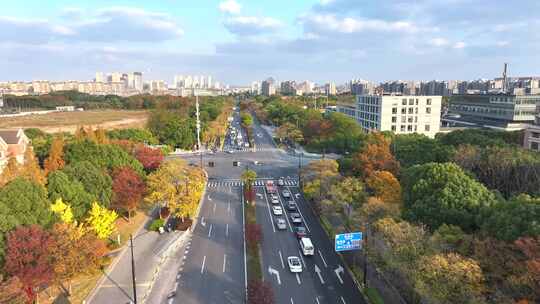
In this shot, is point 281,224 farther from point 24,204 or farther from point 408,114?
point 408,114

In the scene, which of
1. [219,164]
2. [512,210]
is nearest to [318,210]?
[512,210]

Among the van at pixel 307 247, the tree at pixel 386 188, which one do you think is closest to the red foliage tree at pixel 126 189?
the van at pixel 307 247

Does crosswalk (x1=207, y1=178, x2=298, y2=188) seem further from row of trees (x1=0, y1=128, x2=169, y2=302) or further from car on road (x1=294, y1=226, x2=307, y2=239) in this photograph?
car on road (x1=294, y1=226, x2=307, y2=239)

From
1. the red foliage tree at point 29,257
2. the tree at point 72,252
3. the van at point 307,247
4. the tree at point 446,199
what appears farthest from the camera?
the van at point 307,247

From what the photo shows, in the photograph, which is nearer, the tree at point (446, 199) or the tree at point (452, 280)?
the tree at point (452, 280)

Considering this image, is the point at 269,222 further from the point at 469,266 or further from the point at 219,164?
the point at 219,164

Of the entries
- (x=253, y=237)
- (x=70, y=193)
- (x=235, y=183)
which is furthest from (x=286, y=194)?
(x=70, y=193)

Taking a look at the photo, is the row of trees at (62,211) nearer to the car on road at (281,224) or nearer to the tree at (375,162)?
the car on road at (281,224)

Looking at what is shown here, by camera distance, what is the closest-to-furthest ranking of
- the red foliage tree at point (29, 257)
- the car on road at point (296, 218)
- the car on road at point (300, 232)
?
the red foliage tree at point (29, 257)
the car on road at point (300, 232)
the car on road at point (296, 218)
